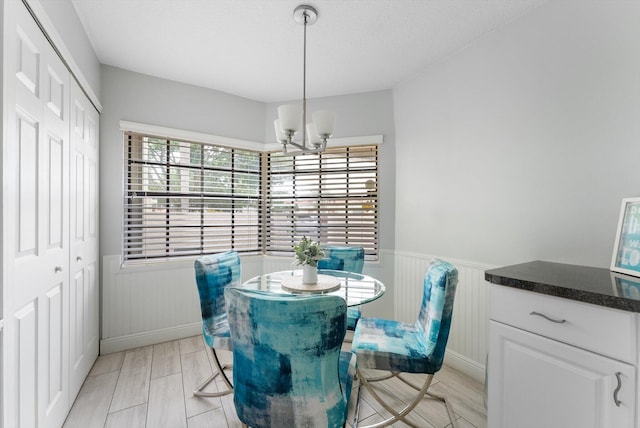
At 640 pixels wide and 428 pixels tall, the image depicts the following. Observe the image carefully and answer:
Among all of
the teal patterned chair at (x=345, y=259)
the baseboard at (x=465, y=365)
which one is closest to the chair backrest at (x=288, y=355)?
the teal patterned chair at (x=345, y=259)

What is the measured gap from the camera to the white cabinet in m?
1.04

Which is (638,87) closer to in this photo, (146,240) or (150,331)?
(146,240)

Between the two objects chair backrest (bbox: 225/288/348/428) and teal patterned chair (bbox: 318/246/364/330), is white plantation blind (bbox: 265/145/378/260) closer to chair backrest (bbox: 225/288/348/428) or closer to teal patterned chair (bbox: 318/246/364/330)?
teal patterned chair (bbox: 318/246/364/330)

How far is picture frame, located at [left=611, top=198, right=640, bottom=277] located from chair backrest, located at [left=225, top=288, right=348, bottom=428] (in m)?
1.42

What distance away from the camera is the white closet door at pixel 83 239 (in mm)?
1949

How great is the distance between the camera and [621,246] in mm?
1439

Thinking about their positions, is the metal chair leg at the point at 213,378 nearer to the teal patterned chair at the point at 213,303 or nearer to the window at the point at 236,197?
the teal patterned chair at the point at 213,303

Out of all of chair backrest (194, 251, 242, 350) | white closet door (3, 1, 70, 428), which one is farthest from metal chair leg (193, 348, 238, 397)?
white closet door (3, 1, 70, 428)

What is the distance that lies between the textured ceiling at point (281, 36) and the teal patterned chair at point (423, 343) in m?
1.73

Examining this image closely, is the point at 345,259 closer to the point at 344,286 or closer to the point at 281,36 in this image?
the point at 344,286

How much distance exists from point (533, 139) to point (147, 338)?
3.73 meters

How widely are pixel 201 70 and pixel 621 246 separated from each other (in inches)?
132

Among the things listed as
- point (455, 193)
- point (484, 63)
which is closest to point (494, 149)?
point (455, 193)

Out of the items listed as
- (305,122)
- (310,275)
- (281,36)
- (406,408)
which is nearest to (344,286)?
(310,275)
